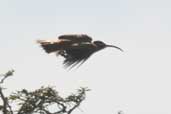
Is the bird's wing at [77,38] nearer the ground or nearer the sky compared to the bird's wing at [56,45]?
nearer the sky

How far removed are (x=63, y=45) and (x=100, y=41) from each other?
2.96 ft

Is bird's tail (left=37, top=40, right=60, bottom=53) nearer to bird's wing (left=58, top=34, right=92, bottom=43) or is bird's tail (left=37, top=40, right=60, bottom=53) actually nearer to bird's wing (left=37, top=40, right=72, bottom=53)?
bird's wing (left=37, top=40, right=72, bottom=53)

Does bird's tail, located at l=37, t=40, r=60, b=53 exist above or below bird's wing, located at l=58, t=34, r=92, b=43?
below

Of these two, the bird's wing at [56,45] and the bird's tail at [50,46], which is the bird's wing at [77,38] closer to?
the bird's wing at [56,45]

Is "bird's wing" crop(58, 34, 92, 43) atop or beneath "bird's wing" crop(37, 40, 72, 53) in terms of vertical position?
atop

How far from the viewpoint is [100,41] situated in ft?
41.9

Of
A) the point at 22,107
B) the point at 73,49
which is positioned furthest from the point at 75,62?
the point at 22,107

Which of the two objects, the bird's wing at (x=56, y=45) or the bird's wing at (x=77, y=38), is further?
the bird's wing at (x=77, y=38)

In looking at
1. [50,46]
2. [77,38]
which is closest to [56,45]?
[50,46]

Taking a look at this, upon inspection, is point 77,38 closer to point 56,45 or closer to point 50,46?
point 56,45

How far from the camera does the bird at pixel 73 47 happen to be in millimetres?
12188

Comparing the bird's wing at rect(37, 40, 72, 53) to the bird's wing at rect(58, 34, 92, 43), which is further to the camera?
the bird's wing at rect(58, 34, 92, 43)

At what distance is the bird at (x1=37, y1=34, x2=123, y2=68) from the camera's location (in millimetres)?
12188

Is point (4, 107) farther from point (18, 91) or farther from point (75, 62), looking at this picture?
point (75, 62)
